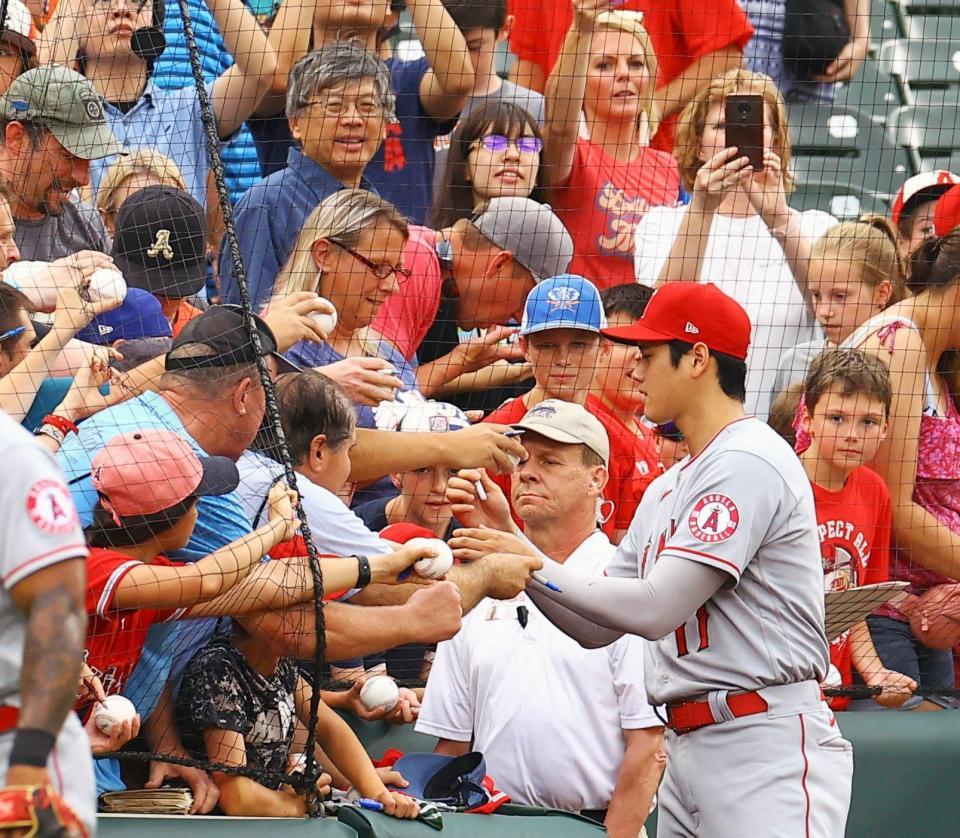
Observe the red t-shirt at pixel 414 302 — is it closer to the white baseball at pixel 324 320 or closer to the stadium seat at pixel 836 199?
the white baseball at pixel 324 320

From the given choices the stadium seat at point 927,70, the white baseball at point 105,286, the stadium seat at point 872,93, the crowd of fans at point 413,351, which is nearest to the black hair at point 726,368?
the crowd of fans at point 413,351

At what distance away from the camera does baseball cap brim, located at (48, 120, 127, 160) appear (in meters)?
4.57

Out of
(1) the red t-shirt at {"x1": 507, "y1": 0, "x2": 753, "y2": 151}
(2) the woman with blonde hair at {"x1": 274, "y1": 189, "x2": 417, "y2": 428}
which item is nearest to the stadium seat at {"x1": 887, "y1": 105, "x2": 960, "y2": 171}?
(1) the red t-shirt at {"x1": 507, "y1": 0, "x2": 753, "y2": 151}

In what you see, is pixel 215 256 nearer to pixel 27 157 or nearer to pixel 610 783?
pixel 27 157

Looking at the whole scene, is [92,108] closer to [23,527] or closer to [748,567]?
[748,567]

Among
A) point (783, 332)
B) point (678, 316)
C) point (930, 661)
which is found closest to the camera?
point (678, 316)

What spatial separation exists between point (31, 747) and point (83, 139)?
276 cm

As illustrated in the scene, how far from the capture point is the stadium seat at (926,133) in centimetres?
810

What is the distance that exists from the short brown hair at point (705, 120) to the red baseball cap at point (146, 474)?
2.93 m

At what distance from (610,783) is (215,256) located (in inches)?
89.6

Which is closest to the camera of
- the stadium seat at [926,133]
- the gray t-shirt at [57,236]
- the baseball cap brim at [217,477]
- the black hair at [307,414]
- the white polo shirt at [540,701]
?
the baseball cap brim at [217,477]

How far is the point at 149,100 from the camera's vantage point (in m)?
5.60

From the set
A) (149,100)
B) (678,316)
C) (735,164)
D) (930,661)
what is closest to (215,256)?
(149,100)

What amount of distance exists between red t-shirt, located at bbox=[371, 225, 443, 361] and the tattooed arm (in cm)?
303
